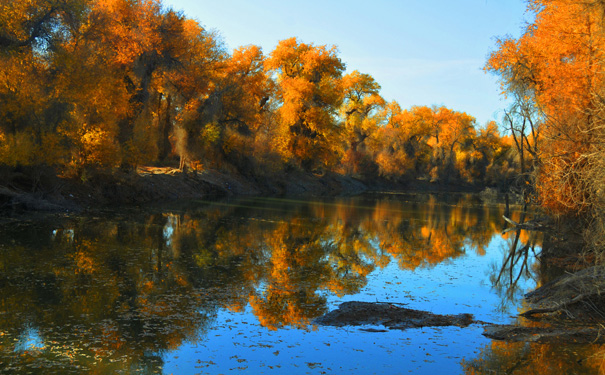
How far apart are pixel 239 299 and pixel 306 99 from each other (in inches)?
1394

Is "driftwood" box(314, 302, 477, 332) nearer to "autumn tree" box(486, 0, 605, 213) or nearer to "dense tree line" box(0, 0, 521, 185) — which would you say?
"autumn tree" box(486, 0, 605, 213)

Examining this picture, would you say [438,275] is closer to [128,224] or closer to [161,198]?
[128,224]

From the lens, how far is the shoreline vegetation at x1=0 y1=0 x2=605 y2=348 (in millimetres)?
15078

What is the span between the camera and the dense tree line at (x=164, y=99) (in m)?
19.5

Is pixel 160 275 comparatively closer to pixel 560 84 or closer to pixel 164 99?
pixel 560 84

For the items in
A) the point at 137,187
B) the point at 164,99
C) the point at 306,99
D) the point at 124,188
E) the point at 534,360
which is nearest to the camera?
the point at 534,360

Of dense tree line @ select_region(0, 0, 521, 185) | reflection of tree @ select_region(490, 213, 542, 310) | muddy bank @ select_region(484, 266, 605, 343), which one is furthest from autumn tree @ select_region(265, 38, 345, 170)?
muddy bank @ select_region(484, 266, 605, 343)

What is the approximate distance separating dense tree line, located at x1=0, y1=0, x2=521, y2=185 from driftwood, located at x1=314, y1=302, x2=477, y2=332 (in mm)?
15231

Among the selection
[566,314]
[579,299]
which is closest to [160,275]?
[566,314]

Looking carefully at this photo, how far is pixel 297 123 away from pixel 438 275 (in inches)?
1334

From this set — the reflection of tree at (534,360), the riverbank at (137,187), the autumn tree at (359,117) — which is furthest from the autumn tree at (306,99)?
the reflection of tree at (534,360)

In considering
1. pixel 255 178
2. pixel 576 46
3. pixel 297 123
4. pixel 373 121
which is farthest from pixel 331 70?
pixel 576 46

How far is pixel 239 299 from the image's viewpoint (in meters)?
9.34

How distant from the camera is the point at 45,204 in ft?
66.0
